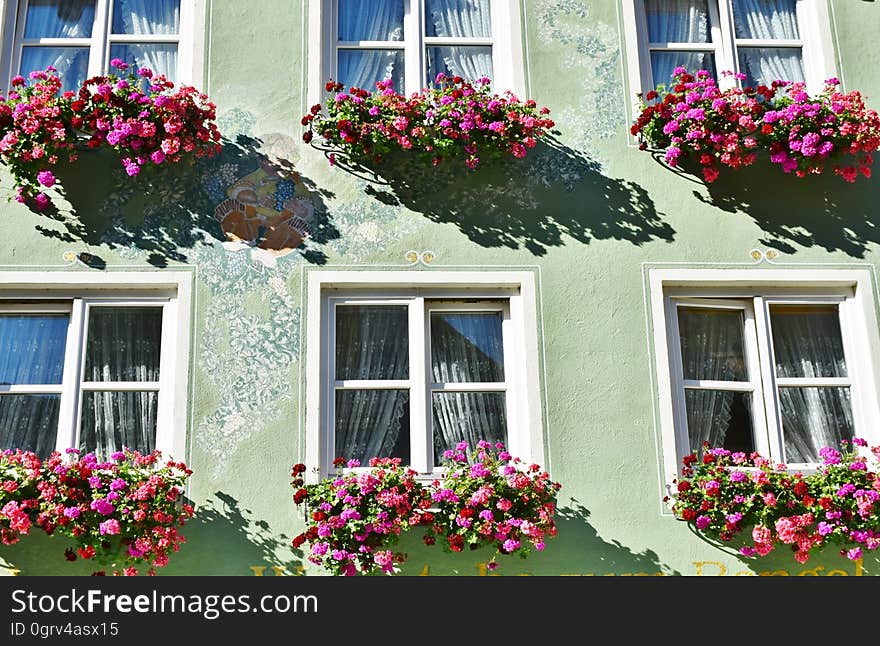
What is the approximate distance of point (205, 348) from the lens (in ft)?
26.0

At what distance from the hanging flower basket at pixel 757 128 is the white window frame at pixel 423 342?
149cm

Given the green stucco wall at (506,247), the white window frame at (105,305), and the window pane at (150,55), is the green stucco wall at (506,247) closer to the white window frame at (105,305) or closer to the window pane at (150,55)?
the white window frame at (105,305)

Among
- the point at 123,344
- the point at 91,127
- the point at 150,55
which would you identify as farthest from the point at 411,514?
the point at 150,55

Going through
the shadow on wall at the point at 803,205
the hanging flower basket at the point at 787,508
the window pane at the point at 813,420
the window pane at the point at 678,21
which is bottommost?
the hanging flower basket at the point at 787,508


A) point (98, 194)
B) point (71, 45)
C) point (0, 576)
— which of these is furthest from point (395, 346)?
point (71, 45)

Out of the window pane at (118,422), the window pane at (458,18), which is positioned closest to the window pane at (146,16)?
the window pane at (458,18)

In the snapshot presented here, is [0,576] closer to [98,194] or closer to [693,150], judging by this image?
[98,194]

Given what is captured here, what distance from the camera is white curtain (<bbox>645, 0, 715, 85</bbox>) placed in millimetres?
9102

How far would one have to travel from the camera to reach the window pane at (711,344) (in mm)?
8195

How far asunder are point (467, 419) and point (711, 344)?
5.88ft

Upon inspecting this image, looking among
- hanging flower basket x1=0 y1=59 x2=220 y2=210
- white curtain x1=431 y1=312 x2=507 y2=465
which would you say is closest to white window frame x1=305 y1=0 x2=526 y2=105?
hanging flower basket x1=0 y1=59 x2=220 y2=210

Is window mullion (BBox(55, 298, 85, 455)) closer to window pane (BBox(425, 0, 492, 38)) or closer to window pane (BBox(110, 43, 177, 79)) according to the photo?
window pane (BBox(110, 43, 177, 79))
